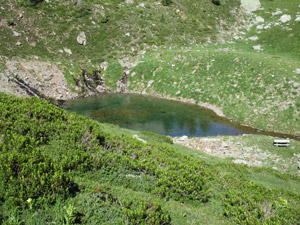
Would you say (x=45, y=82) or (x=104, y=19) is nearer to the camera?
(x=45, y=82)

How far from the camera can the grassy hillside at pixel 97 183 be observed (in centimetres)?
634

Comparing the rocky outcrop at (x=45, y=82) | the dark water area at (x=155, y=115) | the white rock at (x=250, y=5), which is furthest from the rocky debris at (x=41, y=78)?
the white rock at (x=250, y=5)

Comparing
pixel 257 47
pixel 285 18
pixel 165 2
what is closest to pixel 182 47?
pixel 257 47

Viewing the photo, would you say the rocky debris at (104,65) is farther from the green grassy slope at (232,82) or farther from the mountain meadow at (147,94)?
the green grassy slope at (232,82)

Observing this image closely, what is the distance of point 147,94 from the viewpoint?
50625 mm

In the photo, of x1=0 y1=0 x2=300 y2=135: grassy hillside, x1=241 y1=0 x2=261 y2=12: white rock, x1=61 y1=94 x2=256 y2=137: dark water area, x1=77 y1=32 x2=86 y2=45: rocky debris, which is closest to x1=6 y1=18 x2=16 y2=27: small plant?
x1=0 y1=0 x2=300 y2=135: grassy hillside

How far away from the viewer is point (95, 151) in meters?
10.4

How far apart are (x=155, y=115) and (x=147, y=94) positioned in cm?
1282

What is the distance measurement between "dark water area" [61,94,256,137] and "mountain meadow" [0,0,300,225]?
296 cm

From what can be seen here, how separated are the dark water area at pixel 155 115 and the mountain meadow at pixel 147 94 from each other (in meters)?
2.96

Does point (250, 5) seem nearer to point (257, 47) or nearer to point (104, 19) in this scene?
point (257, 47)

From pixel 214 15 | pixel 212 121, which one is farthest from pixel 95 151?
pixel 214 15

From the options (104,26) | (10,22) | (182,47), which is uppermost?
(104,26)

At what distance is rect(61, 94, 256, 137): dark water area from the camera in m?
33.6
